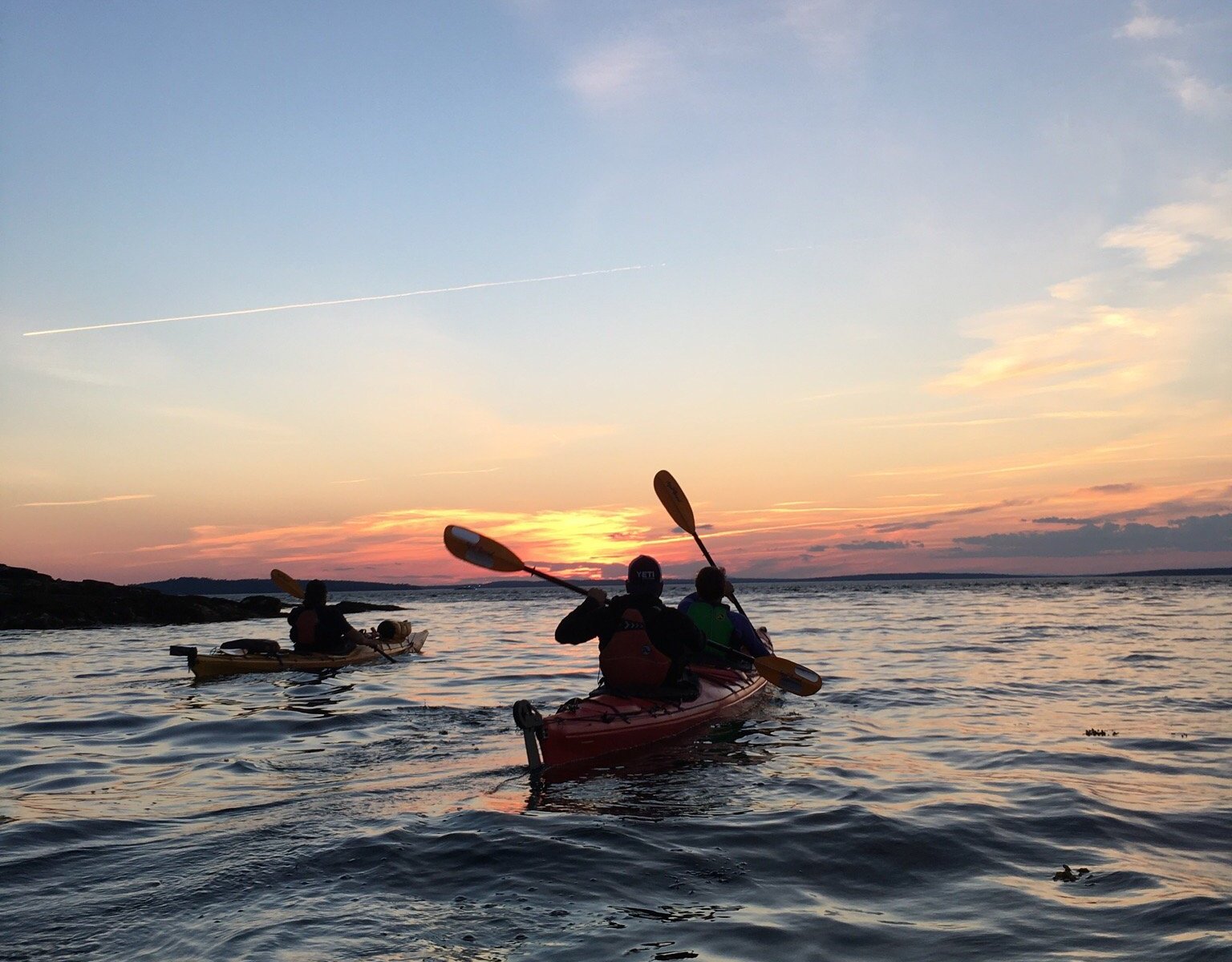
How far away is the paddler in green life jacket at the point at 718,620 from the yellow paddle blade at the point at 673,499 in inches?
165

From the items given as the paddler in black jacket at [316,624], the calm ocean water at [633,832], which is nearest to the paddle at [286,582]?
the paddler in black jacket at [316,624]

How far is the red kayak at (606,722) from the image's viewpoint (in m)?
8.70

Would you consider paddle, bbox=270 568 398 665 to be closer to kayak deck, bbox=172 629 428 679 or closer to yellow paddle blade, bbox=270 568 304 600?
yellow paddle blade, bbox=270 568 304 600

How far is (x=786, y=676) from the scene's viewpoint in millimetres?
12312

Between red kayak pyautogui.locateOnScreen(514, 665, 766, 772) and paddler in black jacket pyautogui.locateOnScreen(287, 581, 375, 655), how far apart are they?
33.3 feet

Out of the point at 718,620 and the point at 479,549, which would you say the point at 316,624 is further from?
the point at 718,620

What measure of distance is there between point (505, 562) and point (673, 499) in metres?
5.67

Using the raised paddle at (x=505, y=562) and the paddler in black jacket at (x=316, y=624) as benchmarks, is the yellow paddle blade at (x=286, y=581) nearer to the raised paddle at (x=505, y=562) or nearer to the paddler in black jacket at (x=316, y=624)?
the paddler in black jacket at (x=316, y=624)

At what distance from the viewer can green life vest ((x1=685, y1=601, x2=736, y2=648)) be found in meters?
12.6

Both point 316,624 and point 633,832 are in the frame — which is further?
point 316,624

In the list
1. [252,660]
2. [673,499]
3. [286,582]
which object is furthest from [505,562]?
[286,582]

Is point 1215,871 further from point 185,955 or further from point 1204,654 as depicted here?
point 1204,654

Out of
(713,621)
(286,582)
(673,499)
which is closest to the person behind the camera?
(713,621)

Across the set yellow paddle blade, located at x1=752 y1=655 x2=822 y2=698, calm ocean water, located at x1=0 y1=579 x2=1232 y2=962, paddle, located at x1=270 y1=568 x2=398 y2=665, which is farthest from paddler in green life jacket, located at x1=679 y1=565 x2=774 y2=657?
paddle, located at x1=270 y1=568 x2=398 y2=665
